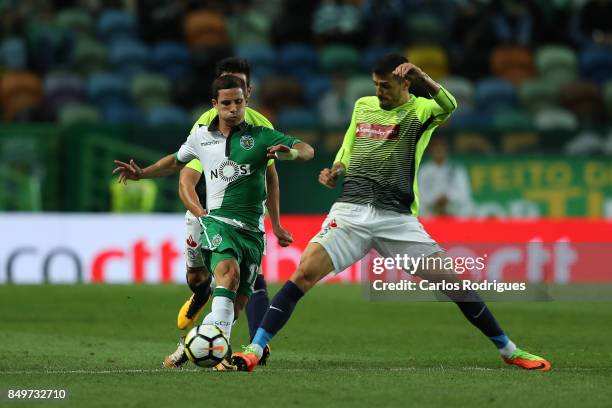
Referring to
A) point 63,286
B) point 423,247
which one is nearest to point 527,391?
point 423,247

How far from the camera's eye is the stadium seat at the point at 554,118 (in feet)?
71.7

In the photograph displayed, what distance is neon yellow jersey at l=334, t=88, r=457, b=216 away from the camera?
946 cm

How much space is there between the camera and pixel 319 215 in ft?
65.0

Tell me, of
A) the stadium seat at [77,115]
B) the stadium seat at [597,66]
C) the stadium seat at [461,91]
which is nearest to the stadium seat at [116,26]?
the stadium seat at [77,115]

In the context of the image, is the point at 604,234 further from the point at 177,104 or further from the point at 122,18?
the point at 122,18

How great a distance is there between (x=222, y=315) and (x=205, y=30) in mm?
15711

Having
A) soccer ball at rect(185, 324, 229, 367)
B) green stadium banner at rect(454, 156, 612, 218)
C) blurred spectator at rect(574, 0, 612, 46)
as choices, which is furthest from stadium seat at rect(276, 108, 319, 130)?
soccer ball at rect(185, 324, 229, 367)

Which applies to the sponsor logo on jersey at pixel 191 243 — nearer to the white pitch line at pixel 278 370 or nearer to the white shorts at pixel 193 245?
the white shorts at pixel 193 245

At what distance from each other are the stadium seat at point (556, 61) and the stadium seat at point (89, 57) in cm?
786

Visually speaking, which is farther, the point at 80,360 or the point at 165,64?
the point at 165,64

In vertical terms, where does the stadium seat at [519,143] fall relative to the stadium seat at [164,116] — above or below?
below

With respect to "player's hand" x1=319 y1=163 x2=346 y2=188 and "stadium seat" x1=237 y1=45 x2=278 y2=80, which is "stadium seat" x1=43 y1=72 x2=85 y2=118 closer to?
"stadium seat" x1=237 y1=45 x2=278 y2=80

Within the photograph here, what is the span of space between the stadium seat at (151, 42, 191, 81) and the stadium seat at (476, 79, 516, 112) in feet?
16.9

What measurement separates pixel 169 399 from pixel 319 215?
12398 millimetres
